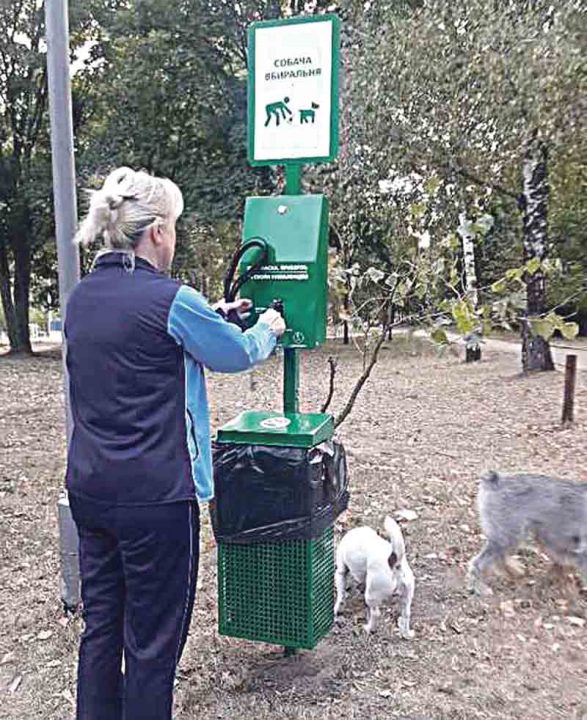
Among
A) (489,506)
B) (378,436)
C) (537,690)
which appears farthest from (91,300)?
(378,436)

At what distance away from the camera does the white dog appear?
325 centimetres

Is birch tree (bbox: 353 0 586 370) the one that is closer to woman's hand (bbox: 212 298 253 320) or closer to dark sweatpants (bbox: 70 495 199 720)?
woman's hand (bbox: 212 298 253 320)

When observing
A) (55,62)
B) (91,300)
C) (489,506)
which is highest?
(55,62)

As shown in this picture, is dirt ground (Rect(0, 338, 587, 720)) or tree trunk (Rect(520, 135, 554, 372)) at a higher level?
tree trunk (Rect(520, 135, 554, 372))

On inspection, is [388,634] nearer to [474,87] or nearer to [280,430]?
[280,430]

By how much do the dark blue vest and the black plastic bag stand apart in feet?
2.21

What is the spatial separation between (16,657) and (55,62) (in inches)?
96.7

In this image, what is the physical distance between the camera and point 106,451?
2.06 metres

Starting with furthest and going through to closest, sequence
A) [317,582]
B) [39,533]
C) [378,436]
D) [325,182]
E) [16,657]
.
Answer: [325,182], [378,436], [39,533], [16,657], [317,582]

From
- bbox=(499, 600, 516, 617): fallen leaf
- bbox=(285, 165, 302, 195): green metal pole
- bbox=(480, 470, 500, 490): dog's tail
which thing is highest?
bbox=(285, 165, 302, 195): green metal pole

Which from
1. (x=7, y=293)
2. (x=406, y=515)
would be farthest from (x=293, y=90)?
(x=7, y=293)

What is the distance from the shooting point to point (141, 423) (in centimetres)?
204

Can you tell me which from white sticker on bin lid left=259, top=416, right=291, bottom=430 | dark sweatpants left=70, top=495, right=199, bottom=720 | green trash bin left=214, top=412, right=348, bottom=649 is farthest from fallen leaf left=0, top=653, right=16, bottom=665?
white sticker on bin lid left=259, top=416, right=291, bottom=430

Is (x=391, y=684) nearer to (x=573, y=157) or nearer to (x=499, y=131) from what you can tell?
(x=499, y=131)
